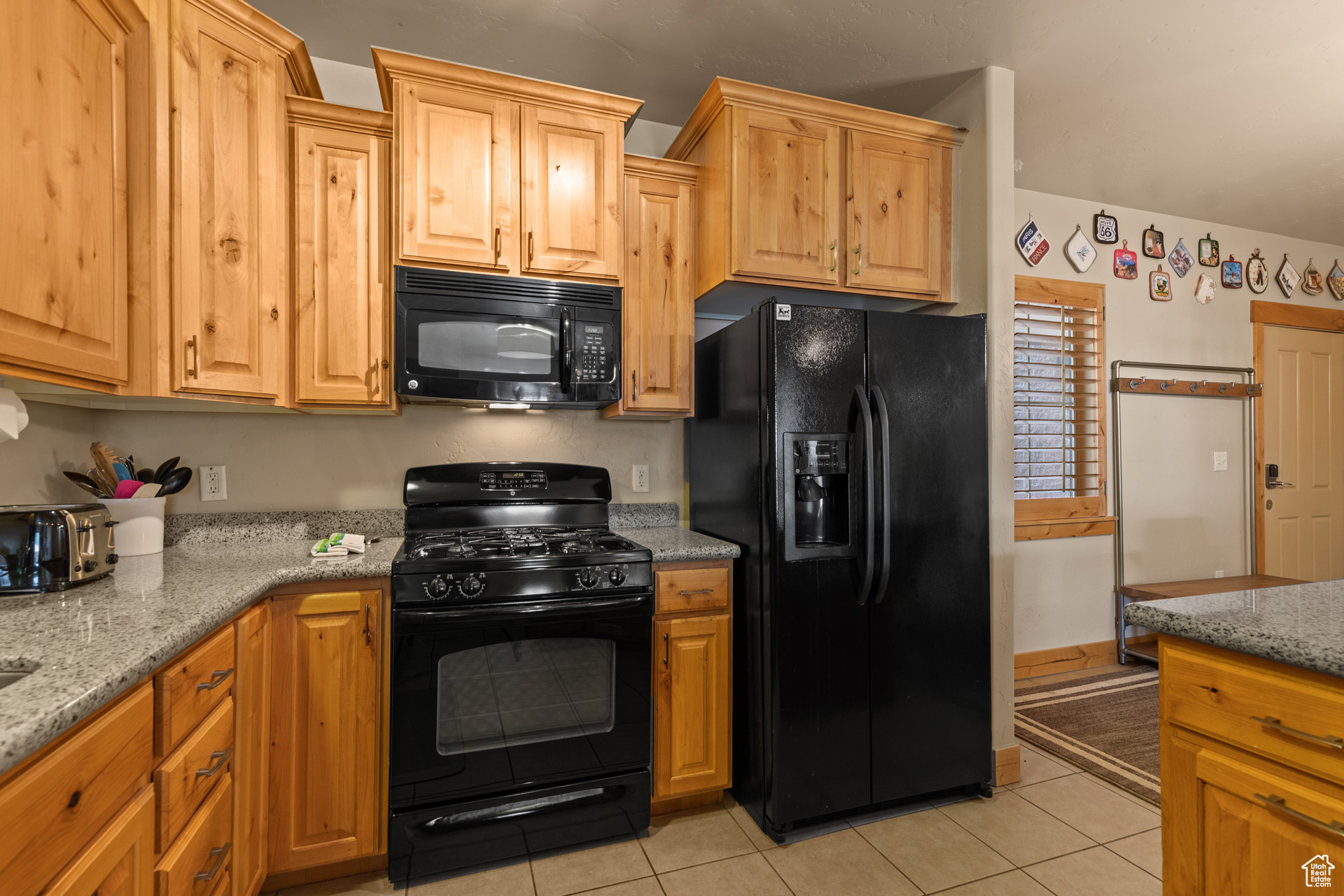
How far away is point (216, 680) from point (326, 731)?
0.49 metres

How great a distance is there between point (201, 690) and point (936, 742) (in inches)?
82.0

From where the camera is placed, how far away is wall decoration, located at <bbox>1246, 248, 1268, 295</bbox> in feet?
13.6

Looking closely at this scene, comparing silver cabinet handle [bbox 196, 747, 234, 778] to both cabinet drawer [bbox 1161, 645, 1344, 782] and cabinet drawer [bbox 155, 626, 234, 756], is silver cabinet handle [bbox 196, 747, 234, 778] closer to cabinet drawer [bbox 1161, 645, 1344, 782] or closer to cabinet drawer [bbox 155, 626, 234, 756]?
cabinet drawer [bbox 155, 626, 234, 756]

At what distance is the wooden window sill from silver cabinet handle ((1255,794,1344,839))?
2622mm

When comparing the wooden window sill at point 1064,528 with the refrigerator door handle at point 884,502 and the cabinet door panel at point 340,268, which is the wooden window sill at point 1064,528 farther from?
the cabinet door panel at point 340,268

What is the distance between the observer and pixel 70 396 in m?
1.86

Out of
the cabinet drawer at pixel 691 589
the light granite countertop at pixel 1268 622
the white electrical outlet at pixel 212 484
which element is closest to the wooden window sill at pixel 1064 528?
the cabinet drawer at pixel 691 589

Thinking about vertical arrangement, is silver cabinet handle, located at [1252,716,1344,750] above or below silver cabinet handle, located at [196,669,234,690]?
above

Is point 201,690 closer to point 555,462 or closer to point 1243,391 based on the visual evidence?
point 555,462

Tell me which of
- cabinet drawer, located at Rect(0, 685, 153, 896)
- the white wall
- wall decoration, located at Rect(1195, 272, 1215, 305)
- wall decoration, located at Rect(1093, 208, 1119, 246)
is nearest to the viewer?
cabinet drawer, located at Rect(0, 685, 153, 896)

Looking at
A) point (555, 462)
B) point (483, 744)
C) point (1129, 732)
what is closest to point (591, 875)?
point (483, 744)

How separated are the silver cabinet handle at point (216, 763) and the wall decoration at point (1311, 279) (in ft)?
20.0

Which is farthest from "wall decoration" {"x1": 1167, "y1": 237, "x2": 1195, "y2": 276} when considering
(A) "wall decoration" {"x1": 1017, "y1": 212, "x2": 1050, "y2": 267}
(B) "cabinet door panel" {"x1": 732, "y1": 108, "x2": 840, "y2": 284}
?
(B) "cabinet door panel" {"x1": 732, "y1": 108, "x2": 840, "y2": 284}

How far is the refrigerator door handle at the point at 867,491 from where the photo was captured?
2098 millimetres
